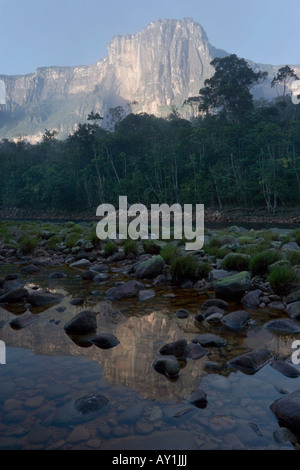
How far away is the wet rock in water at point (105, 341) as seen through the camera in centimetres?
312

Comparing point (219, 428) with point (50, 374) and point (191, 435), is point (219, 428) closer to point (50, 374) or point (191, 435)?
point (191, 435)

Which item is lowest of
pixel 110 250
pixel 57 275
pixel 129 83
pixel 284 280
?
pixel 57 275

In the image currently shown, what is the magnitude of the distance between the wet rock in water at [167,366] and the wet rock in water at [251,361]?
495 mm

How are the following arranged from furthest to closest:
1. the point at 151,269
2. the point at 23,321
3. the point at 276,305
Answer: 1. the point at 151,269
2. the point at 276,305
3. the point at 23,321

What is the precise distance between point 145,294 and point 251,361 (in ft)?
7.67

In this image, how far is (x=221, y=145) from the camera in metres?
32.4

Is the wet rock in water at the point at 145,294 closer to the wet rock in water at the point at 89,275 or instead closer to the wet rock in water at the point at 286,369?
the wet rock in water at the point at 89,275

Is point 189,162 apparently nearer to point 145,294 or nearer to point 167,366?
point 145,294

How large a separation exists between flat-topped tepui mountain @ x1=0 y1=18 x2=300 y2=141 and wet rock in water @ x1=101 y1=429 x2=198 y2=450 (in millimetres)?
163734

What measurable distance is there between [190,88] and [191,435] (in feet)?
572

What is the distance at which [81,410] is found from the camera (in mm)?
2051

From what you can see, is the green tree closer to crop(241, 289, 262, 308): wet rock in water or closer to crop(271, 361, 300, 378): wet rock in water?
crop(241, 289, 262, 308): wet rock in water

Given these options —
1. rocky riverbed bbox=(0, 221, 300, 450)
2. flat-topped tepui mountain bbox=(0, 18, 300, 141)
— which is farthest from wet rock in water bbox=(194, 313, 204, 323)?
flat-topped tepui mountain bbox=(0, 18, 300, 141)

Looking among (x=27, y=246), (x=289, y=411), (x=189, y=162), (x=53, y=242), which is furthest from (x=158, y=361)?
(x=189, y=162)
